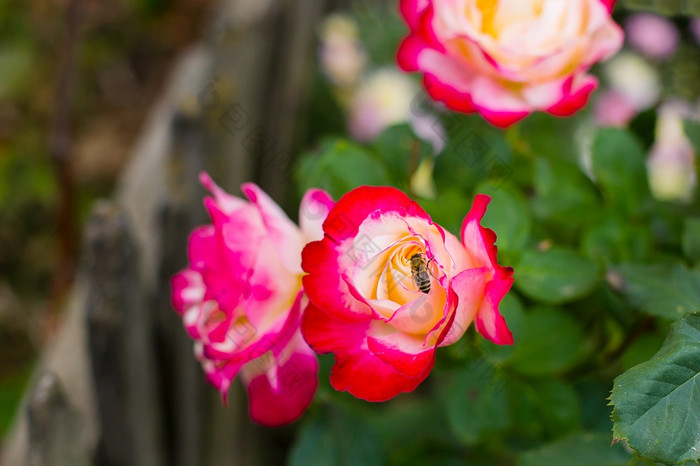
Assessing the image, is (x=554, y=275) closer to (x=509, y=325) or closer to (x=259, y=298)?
(x=509, y=325)

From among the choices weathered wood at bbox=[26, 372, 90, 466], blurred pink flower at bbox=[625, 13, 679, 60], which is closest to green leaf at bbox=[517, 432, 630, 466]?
weathered wood at bbox=[26, 372, 90, 466]

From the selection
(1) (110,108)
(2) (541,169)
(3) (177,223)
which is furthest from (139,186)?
(1) (110,108)

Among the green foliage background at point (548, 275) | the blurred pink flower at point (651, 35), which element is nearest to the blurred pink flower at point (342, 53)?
the blurred pink flower at point (651, 35)

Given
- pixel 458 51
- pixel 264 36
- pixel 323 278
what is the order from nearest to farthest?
pixel 323 278
pixel 458 51
pixel 264 36

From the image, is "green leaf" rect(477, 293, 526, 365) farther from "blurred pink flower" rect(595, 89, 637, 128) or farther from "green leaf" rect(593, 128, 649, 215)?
"blurred pink flower" rect(595, 89, 637, 128)

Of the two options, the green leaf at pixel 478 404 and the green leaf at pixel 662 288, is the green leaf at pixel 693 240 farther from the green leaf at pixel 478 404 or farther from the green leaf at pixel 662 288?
the green leaf at pixel 478 404

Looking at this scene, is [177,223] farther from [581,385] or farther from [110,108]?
[110,108]

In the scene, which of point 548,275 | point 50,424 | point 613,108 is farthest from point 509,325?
point 613,108

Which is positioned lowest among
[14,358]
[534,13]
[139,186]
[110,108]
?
[14,358]
